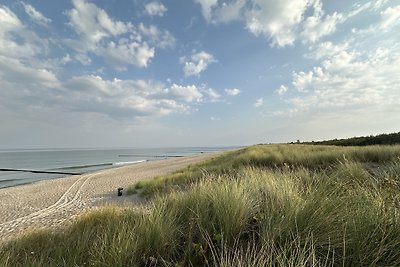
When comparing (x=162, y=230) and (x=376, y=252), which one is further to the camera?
(x=162, y=230)

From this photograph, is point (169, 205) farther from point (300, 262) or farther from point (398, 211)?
point (398, 211)

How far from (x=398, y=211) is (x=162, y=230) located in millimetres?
2730

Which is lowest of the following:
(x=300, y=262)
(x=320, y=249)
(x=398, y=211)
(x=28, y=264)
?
(x=28, y=264)

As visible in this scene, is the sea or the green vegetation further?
the sea

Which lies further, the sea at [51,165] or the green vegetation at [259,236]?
the sea at [51,165]

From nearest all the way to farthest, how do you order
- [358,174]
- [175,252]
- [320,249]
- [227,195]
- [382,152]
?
[320,249] → [175,252] → [227,195] → [358,174] → [382,152]

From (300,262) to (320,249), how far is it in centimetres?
83

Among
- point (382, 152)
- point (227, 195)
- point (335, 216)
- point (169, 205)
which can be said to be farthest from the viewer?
point (382, 152)

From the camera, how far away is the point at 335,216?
2.79 m

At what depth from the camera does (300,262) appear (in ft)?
6.12

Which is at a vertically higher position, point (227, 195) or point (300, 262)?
point (227, 195)

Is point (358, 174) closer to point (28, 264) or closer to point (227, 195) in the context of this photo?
point (227, 195)

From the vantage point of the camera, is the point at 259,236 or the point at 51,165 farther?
the point at 51,165

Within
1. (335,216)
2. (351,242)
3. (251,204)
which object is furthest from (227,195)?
(351,242)
